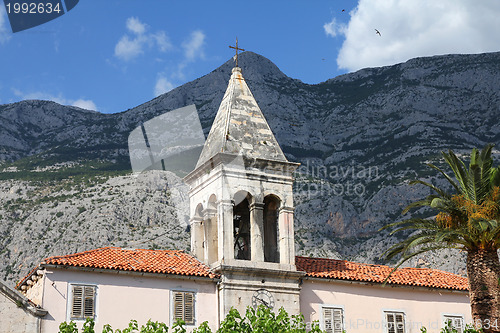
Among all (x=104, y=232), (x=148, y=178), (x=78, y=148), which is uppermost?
(x=78, y=148)

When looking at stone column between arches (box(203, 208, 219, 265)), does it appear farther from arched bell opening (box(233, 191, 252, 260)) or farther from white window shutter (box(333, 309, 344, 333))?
white window shutter (box(333, 309, 344, 333))

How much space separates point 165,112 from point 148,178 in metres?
32.5

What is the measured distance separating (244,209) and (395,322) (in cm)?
808

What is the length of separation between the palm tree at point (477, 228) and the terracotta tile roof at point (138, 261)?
830 centimetres

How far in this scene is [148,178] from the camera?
263 feet

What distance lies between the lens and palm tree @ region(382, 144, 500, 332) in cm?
2250

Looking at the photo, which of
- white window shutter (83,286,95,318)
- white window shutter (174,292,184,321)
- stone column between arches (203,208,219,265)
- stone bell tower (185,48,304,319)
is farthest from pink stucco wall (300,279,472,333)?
white window shutter (83,286,95,318)

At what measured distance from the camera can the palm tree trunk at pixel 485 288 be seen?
22359mm

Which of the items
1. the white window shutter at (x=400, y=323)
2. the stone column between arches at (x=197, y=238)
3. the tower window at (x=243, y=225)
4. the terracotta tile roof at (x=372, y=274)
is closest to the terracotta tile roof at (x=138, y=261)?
the stone column between arches at (x=197, y=238)

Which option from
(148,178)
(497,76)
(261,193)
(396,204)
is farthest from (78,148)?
(261,193)

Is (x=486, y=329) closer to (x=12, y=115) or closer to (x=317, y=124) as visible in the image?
(x=317, y=124)

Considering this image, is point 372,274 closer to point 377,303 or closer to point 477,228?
point 377,303

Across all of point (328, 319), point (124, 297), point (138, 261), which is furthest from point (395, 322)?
point (124, 297)

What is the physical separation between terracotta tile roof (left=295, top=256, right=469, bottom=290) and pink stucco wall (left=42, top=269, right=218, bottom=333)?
15.6 feet
